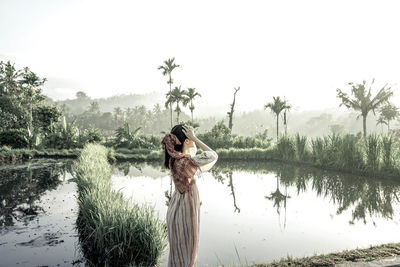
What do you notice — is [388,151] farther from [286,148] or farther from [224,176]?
[286,148]

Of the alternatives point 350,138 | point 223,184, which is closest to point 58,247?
point 223,184

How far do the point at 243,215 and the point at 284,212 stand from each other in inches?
32.0

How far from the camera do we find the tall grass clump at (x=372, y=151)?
372 inches

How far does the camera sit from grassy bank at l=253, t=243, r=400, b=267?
3.08 metres

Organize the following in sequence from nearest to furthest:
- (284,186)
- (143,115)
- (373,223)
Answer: (373,223), (284,186), (143,115)

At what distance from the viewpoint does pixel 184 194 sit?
2.53 metres

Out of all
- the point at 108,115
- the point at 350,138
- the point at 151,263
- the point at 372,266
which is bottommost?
the point at 151,263

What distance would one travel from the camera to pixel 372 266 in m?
2.66

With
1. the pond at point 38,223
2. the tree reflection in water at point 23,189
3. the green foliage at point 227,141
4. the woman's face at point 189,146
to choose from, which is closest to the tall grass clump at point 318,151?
the green foliage at point 227,141

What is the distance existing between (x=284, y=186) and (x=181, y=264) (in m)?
6.37

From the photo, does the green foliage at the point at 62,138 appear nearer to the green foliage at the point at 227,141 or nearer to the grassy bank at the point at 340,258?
the green foliage at the point at 227,141

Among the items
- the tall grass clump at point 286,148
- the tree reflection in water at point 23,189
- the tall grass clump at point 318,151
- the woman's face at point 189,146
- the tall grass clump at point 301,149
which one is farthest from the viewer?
the tall grass clump at point 286,148

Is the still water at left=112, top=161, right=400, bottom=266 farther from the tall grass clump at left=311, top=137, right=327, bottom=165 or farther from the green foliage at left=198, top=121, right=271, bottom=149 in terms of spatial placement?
the green foliage at left=198, top=121, right=271, bottom=149

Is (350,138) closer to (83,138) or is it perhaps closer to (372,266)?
(372,266)
